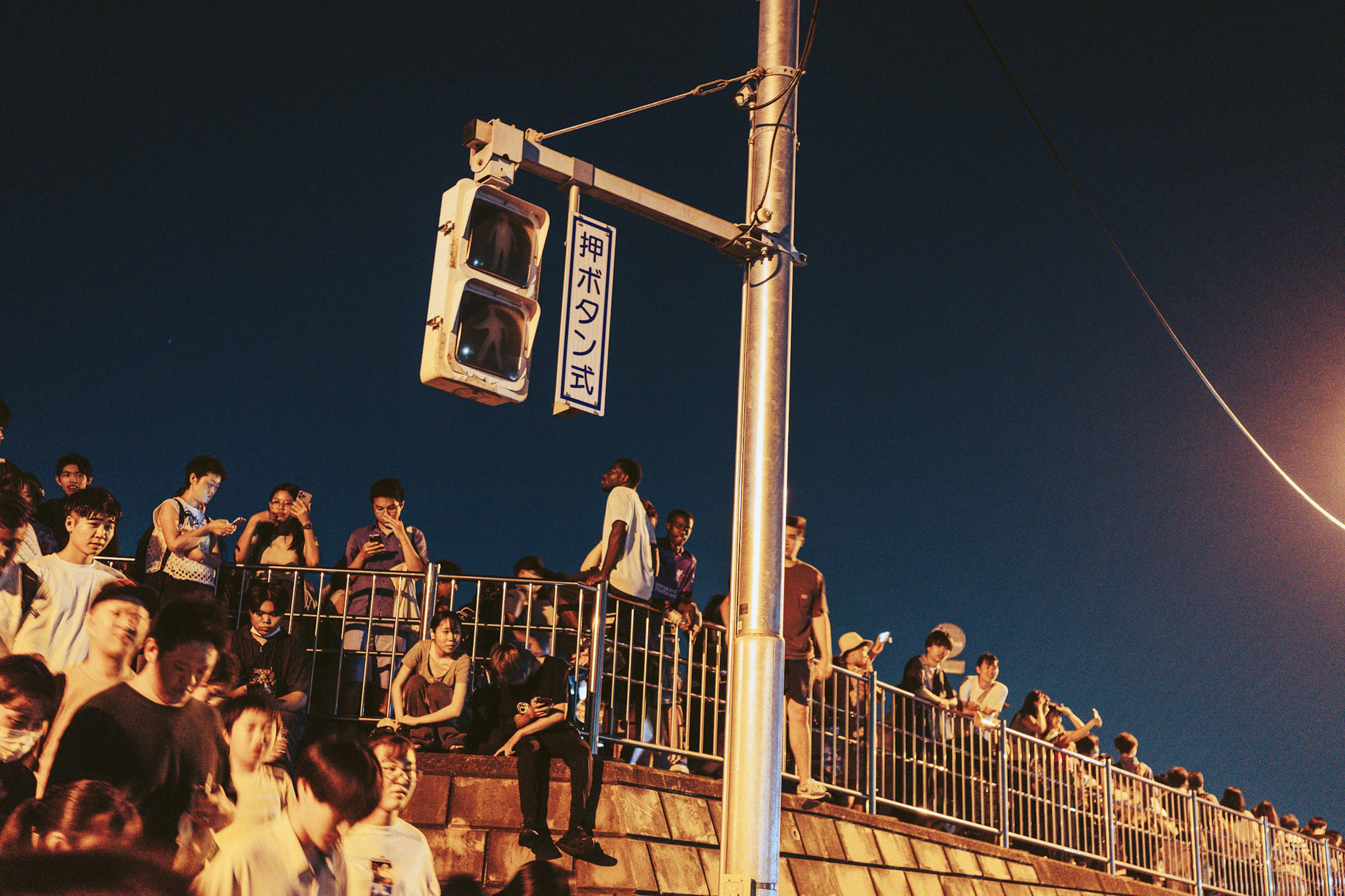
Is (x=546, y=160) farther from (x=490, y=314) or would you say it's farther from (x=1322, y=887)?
(x=1322, y=887)

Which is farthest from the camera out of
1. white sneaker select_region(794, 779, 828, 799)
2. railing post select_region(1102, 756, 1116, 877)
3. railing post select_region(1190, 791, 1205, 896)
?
railing post select_region(1190, 791, 1205, 896)

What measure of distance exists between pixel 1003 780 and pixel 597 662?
585 centimetres

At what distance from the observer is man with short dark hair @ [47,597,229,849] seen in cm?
661

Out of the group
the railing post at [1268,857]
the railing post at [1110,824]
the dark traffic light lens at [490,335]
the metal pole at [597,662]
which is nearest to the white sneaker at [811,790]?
the metal pole at [597,662]

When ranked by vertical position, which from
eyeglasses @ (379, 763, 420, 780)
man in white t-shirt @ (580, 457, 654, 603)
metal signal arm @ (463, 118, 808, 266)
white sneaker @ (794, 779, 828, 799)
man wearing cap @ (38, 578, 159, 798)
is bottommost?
eyeglasses @ (379, 763, 420, 780)

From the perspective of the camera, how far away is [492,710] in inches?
352

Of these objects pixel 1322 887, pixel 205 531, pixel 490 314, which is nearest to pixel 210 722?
pixel 205 531

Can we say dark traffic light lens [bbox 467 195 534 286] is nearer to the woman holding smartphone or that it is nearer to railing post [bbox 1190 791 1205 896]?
the woman holding smartphone

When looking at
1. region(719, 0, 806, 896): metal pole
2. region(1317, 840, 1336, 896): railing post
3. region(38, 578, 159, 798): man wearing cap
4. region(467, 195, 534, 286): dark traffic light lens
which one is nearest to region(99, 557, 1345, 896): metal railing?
region(719, 0, 806, 896): metal pole

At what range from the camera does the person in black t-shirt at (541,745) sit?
26.6 ft

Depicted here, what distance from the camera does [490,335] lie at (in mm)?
5562

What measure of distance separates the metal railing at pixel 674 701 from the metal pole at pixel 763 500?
267 millimetres

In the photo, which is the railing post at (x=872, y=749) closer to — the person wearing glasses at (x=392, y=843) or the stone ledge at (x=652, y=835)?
the stone ledge at (x=652, y=835)

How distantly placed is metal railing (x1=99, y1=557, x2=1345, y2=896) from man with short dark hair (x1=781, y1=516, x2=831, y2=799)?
16 cm
